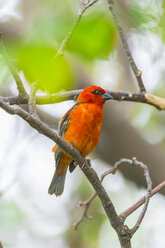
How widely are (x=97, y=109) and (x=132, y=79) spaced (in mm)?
2489

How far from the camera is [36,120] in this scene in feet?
6.33

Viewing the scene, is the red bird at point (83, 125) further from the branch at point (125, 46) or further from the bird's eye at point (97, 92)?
the branch at point (125, 46)

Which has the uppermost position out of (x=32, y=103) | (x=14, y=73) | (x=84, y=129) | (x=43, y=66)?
(x=43, y=66)

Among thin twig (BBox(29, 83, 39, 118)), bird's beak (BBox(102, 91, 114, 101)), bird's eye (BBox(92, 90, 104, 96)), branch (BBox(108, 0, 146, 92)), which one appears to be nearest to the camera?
thin twig (BBox(29, 83, 39, 118))

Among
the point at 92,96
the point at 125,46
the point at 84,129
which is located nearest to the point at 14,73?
the point at 125,46

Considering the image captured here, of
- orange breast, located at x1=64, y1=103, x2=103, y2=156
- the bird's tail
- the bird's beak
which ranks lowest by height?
the bird's tail

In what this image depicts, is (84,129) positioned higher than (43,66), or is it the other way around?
(43,66)

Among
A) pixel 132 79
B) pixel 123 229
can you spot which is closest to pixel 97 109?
pixel 123 229

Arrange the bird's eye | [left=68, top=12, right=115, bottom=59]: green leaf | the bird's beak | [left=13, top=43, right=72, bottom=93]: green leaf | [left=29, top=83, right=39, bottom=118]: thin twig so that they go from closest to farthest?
[left=13, top=43, right=72, bottom=93]: green leaf
[left=68, top=12, right=115, bottom=59]: green leaf
[left=29, top=83, right=39, bottom=118]: thin twig
the bird's beak
the bird's eye

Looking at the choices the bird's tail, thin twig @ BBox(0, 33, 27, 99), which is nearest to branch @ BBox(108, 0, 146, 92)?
thin twig @ BBox(0, 33, 27, 99)

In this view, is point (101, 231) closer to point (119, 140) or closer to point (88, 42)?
point (119, 140)

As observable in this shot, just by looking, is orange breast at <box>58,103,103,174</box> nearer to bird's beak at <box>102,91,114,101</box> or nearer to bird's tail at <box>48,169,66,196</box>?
bird's beak at <box>102,91,114,101</box>

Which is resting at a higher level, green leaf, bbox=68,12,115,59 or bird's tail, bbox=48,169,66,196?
green leaf, bbox=68,12,115,59

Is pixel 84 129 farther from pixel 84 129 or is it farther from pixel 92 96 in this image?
pixel 92 96
